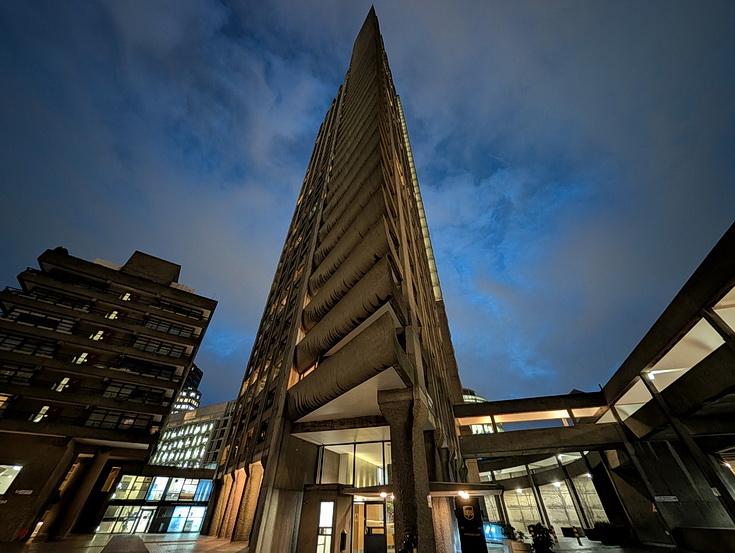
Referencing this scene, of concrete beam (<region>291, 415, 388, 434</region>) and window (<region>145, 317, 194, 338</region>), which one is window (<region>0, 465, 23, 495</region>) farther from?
concrete beam (<region>291, 415, 388, 434</region>)

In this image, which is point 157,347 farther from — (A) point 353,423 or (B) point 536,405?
(B) point 536,405

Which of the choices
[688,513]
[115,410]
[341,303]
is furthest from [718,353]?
[115,410]

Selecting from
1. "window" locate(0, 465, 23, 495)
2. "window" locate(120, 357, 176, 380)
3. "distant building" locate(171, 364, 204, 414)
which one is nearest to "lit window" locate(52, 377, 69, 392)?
"window" locate(120, 357, 176, 380)

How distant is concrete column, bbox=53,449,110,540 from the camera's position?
69.1ft

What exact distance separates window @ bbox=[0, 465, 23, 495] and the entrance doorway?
73.8 ft

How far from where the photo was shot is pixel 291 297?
82.9ft

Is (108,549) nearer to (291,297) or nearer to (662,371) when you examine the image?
(291,297)

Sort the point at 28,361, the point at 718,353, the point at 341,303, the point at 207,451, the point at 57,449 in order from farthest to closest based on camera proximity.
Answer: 1. the point at 207,451
2. the point at 28,361
3. the point at 57,449
4. the point at 341,303
5. the point at 718,353

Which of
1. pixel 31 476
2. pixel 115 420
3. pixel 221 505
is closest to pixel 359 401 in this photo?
pixel 221 505

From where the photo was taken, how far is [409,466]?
10.3 meters

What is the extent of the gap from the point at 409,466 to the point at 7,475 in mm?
26842

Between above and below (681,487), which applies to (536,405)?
above

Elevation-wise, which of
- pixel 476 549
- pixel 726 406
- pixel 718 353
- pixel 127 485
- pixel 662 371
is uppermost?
pixel 662 371

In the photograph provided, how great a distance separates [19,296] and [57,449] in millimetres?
12954
